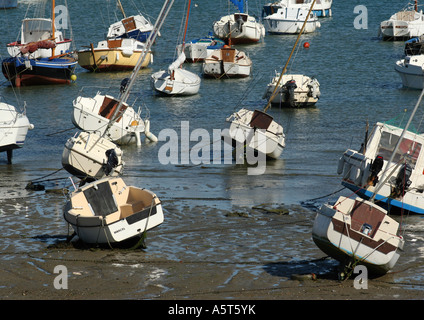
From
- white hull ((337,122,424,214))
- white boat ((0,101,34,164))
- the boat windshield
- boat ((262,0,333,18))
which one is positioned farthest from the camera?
boat ((262,0,333,18))

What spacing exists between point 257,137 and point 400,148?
757cm

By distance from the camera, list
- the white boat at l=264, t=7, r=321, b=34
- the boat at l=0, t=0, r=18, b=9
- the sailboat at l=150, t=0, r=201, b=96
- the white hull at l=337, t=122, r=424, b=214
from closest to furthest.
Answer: the white hull at l=337, t=122, r=424, b=214, the sailboat at l=150, t=0, r=201, b=96, the white boat at l=264, t=7, r=321, b=34, the boat at l=0, t=0, r=18, b=9

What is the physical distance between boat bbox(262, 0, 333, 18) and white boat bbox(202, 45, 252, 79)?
2847 cm

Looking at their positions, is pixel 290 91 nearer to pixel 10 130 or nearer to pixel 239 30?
pixel 10 130

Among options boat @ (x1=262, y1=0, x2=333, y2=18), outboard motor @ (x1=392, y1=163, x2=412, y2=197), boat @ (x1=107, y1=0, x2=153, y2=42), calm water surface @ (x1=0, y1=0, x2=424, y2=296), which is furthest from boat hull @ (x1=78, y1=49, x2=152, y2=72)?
outboard motor @ (x1=392, y1=163, x2=412, y2=197)

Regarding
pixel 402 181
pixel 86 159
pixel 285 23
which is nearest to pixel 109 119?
pixel 86 159

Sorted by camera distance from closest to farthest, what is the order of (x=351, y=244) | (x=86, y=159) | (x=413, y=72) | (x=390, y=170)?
(x=351, y=244) → (x=390, y=170) → (x=86, y=159) → (x=413, y=72)

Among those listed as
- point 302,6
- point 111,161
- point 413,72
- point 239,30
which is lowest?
point 239,30

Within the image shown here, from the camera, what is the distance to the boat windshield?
87.5 ft

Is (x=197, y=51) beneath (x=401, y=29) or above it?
above

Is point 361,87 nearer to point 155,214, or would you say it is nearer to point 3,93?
point 3,93

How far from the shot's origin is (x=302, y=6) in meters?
83.2

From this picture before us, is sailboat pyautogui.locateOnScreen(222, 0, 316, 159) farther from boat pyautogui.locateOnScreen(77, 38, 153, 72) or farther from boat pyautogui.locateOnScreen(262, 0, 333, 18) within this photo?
boat pyautogui.locateOnScreen(262, 0, 333, 18)
